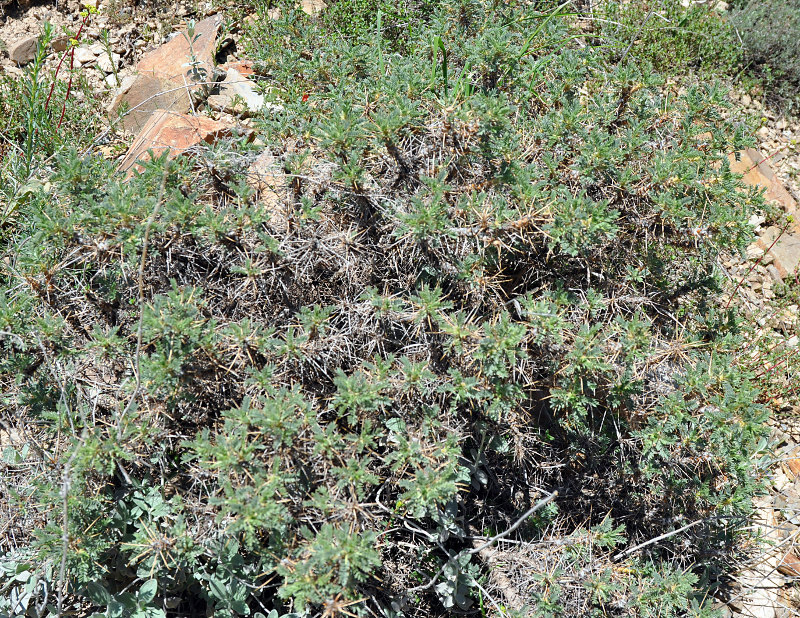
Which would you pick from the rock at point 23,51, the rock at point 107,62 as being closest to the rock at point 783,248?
the rock at point 107,62

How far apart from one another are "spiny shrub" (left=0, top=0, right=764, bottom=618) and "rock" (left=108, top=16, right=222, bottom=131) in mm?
1232

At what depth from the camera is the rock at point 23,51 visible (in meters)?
4.16

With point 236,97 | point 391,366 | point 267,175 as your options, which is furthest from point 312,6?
point 391,366

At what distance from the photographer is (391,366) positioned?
2547 millimetres

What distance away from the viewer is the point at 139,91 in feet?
13.1

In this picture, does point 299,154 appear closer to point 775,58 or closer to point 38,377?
point 38,377

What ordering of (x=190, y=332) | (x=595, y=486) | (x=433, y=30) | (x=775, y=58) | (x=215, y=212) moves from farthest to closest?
1. (x=775, y=58)
2. (x=433, y=30)
3. (x=595, y=486)
4. (x=215, y=212)
5. (x=190, y=332)

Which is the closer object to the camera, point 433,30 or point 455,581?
point 455,581

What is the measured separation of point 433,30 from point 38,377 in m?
2.55

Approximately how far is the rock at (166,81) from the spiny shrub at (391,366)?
1.23 meters

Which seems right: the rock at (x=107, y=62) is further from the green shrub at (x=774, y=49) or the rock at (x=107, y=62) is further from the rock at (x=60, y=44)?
the green shrub at (x=774, y=49)

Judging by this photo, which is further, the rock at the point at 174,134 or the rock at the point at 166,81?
the rock at the point at 166,81

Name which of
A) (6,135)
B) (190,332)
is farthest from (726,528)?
(6,135)

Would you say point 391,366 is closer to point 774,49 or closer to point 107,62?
point 107,62
